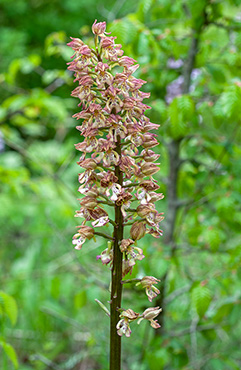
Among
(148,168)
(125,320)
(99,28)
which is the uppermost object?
(99,28)

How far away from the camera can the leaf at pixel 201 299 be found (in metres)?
1.51

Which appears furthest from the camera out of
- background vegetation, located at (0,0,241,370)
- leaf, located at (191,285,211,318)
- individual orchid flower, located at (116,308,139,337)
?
background vegetation, located at (0,0,241,370)

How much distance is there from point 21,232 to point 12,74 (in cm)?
211

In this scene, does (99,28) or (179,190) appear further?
(179,190)

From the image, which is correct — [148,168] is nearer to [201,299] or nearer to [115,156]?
[115,156]

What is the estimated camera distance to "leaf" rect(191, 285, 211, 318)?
4.95 ft

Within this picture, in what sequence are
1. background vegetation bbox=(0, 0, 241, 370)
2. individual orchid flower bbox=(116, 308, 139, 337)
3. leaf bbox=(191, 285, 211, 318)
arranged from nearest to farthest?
individual orchid flower bbox=(116, 308, 139, 337)
leaf bbox=(191, 285, 211, 318)
background vegetation bbox=(0, 0, 241, 370)

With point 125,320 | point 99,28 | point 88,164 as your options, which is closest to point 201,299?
point 125,320

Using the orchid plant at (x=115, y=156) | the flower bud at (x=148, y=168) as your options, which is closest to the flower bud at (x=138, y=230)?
the orchid plant at (x=115, y=156)

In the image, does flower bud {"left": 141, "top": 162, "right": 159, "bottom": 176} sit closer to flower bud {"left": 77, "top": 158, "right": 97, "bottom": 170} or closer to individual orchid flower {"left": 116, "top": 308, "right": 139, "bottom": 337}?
flower bud {"left": 77, "top": 158, "right": 97, "bottom": 170}

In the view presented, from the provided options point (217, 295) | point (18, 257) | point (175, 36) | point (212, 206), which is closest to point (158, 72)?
point (175, 36)

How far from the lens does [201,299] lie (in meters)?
1.53

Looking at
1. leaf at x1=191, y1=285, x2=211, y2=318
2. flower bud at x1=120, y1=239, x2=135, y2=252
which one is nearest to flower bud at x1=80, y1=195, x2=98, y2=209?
flower bud at x1=120, y1=239, x2=135, y2=252

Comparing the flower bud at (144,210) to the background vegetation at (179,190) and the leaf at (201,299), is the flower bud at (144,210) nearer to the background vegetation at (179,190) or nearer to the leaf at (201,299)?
the background vegetation at (179,190)
